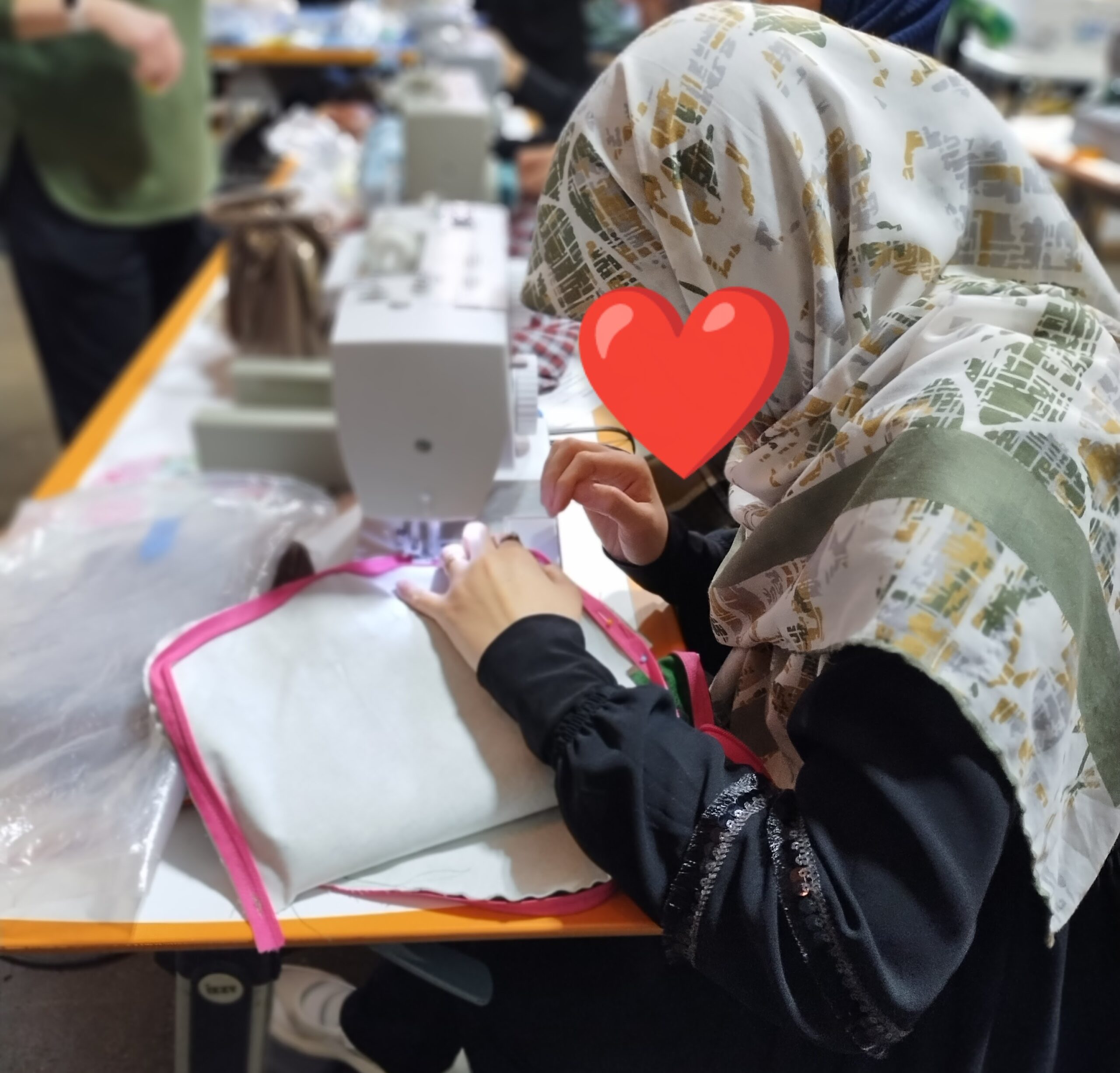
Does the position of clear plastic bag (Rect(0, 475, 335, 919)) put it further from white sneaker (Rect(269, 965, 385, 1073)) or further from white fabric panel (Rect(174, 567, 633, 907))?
white sneaker (Rect(269, 965, 385, 1073))

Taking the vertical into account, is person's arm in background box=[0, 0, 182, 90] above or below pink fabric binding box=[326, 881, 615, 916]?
above

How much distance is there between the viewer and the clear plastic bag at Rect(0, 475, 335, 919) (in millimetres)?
607

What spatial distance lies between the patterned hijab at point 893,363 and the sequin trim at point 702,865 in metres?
0.05

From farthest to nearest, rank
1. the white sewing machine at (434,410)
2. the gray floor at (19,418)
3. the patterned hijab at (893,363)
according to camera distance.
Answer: the gray floor at (19,418), the white sewing machine at (434,410), the patterned hijab at (893,363)

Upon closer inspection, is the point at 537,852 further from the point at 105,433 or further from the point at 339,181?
the point at 339,181

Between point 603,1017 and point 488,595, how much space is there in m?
0.30

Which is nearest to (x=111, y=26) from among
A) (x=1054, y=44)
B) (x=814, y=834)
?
(x=814, y=834)

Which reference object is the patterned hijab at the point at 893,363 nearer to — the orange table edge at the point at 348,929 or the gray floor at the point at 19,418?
the orange table edge at the point at 348,929

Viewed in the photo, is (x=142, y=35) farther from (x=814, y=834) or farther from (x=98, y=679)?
(x=814, y=834)

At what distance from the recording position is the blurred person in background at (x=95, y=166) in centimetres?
149

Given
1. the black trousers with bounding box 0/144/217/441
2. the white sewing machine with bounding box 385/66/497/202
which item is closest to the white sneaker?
the white sewing machine with bounding box 385/66/497/202

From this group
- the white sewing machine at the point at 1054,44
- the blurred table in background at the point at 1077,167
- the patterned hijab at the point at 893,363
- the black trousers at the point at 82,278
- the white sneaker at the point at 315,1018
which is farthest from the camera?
the white sewing machine at the point at 1054,44

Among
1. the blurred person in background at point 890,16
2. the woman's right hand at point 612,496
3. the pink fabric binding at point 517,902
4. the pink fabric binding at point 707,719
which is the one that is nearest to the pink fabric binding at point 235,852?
the pink fabric binding at point 517,902

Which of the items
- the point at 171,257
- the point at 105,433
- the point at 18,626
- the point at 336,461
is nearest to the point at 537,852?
the point at 18,626
